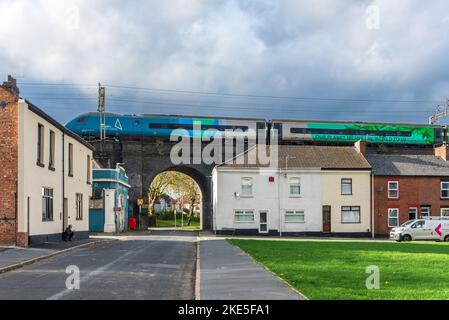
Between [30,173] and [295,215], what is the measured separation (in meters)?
26.5

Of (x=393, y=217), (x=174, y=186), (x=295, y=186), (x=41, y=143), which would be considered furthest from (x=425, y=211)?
(x=174, y=186)

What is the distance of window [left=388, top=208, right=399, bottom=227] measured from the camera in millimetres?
49938

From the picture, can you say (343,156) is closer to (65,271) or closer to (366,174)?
(366,174)

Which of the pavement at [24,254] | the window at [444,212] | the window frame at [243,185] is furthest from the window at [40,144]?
the window at [444,212]

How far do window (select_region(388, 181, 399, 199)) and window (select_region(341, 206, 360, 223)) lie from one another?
290 cm

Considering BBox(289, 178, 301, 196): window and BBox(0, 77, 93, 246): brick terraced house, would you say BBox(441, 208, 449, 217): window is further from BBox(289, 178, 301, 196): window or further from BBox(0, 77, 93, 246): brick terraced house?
BBox(0, 77, 93, 246): brick terraced house

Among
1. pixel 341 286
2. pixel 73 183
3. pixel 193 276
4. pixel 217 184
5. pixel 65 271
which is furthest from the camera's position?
pixel 217 184

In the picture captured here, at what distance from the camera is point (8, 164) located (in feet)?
88.2

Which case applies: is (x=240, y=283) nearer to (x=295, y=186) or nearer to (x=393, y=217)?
(x=295, y=186)

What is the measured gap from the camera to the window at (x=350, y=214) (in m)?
49.7

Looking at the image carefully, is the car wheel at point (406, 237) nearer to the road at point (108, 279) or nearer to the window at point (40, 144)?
the road at point (108, 279)
